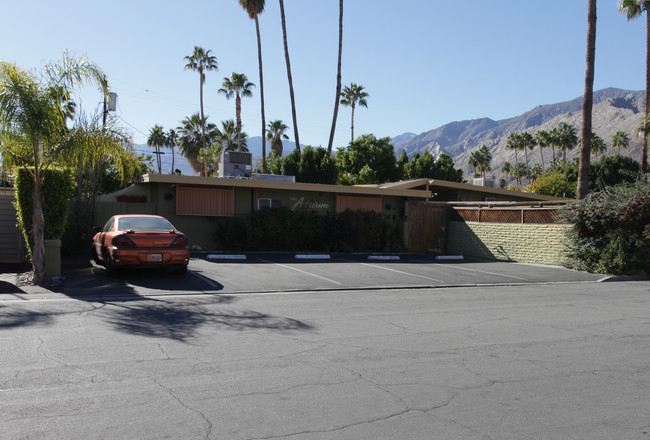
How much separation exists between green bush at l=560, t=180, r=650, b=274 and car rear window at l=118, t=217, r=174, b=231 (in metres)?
13.3

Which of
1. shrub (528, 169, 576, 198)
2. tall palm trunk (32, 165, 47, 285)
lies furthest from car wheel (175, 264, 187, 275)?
shrub (528, 169, 576, 198)

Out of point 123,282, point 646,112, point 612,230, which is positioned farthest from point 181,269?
point 646,112

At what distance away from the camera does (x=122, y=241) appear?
38.7ft

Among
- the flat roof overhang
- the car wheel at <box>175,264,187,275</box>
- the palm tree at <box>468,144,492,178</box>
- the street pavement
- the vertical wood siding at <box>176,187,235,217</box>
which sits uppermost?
the palm tree at <box>468,144,492,178</box>

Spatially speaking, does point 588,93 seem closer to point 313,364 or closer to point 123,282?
point 123,282

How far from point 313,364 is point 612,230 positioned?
14.6 metres

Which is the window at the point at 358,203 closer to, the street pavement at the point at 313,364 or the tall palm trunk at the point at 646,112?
the street pavement at the point at 313,364

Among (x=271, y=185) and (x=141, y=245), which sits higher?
(x=271, y=185)

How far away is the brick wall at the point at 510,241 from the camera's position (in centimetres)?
1919

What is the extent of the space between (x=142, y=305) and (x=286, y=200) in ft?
43.3

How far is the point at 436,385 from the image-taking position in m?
5.31

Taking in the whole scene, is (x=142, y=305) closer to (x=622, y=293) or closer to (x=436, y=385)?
(x=436, y=385)

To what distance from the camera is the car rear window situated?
12453 millimetres

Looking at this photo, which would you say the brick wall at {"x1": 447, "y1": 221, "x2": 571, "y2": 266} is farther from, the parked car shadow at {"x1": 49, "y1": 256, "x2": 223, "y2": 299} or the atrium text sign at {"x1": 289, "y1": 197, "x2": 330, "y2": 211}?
the parked car shadow at {"x1": 49, "y1": 256, "x2": 223, "y2": 299}
